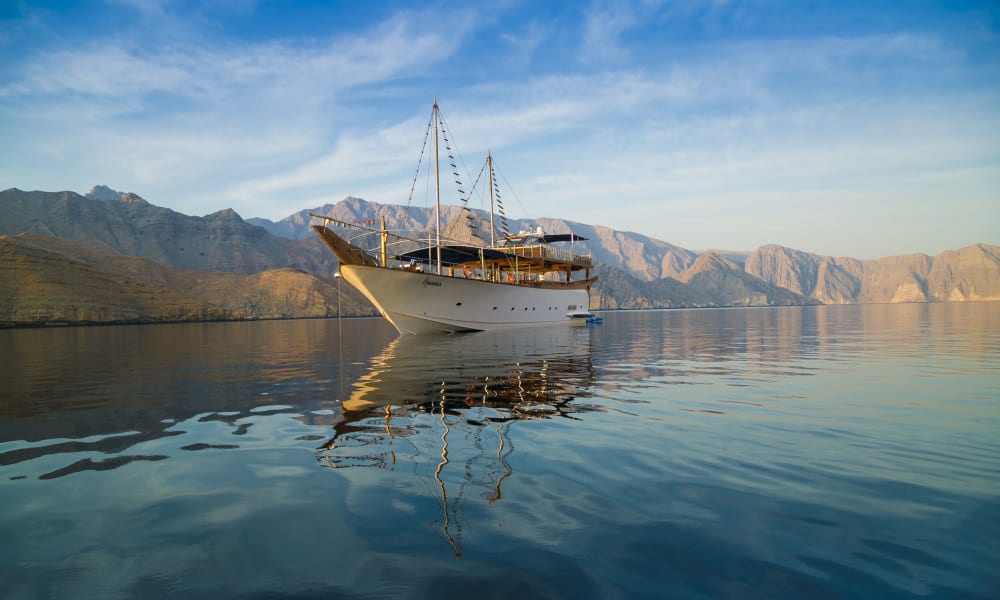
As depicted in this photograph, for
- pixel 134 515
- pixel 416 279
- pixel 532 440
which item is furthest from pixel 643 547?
pixel 416 279

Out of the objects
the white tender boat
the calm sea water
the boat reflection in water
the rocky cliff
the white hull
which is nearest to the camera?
the calm sea water

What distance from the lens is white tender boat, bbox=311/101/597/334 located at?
3247cm

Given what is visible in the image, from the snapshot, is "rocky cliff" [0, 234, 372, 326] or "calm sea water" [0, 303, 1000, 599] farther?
"rocky cliff" [0, 234, 372, 326]

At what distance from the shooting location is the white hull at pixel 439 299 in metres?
32.9

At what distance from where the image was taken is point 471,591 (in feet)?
11.0

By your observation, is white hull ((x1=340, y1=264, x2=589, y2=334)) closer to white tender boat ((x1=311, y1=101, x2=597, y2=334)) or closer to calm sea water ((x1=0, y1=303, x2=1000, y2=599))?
white tender boat ((x1=311, y1=101, x2=597, y2=334))

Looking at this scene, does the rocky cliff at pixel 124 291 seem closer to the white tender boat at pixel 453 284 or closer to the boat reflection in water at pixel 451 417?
the white tender boat at pixel 453 284

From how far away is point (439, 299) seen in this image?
117ft

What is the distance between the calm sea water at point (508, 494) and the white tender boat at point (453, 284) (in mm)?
18882

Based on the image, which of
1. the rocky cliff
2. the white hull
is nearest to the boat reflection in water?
the white hull

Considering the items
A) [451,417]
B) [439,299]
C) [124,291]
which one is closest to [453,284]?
[439,299]

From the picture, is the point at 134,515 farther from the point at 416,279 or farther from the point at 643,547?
the point at 416,279

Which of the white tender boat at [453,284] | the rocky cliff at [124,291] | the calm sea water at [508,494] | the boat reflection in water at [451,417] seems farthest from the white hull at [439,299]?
the rocky cliff at [124,291]

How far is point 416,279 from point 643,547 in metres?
30.4
